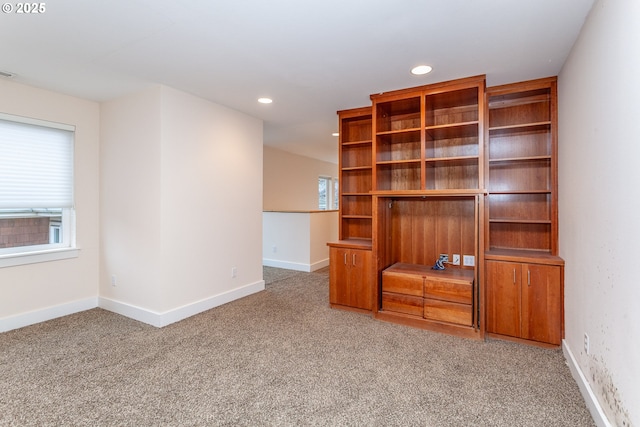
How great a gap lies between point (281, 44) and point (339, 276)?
2437 mm

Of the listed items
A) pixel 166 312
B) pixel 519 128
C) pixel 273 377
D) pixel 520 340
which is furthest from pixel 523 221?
pixel 166 312

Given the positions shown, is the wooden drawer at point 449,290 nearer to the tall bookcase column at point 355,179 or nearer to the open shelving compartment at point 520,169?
the open shelving compartment at point 520,169

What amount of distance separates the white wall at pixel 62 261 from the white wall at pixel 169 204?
0.48 ft

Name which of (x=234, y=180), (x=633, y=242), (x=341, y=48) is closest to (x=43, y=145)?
(x=234, y=180)

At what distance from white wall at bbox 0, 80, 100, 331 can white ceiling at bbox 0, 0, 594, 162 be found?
205 millimetres

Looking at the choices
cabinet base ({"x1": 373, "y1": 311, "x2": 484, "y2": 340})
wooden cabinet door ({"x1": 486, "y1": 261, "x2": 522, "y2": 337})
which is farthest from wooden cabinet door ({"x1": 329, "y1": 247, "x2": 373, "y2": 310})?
wooden cabinet door ({"x1": 486, "y1": 261, "x2": 522, "y2": 337})

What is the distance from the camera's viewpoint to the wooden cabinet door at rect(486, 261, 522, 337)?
2.79 meters

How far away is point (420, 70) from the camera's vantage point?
9.08 feet

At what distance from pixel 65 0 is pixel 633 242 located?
3.18 meters

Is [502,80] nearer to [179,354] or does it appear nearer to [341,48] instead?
[341,48]

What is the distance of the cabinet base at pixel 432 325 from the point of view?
2.87 metres

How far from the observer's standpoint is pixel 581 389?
204cm

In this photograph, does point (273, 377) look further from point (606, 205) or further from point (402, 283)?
point (606, 205)

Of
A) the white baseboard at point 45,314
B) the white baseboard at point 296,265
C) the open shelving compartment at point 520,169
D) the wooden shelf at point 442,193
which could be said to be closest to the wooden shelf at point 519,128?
the open shelving compartment at point 520,169
